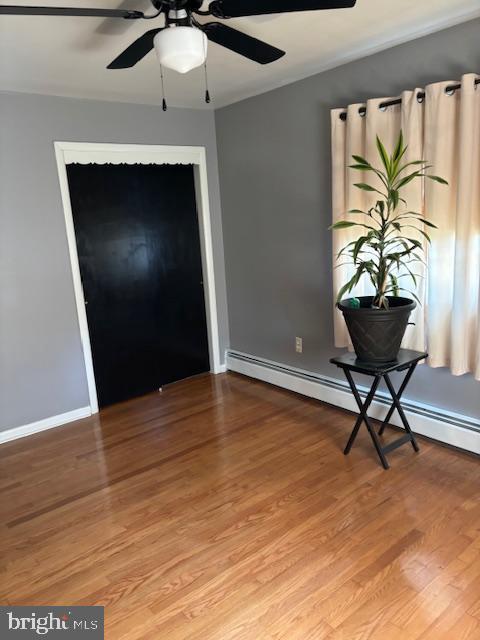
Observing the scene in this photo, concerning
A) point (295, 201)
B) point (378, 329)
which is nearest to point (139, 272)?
point (295, 201)

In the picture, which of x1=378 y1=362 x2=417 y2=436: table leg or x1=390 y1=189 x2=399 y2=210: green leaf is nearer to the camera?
x1=390 y1=189 x2=399 y2=210: green leaf

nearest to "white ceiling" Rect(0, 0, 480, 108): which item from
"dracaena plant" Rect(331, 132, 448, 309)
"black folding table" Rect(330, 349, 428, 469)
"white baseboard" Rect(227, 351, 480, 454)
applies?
"dracaena plant" Rect(331, 132, 448, 309)

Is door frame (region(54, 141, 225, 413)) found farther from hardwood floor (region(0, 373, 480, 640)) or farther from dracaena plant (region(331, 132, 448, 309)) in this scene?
dracaena plant (region(331, 132, 448, 309))

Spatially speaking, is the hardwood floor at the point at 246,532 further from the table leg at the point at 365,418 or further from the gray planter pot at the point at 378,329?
the gray planter pot at the point at 378,329

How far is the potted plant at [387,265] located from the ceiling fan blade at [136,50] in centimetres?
119

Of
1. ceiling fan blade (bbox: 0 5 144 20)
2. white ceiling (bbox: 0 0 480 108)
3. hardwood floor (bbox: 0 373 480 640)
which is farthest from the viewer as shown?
white ceiling (bbox: 0 0 480 108)

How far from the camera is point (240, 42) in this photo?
1.96 m

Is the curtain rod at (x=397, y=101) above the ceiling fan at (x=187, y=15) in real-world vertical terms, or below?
below

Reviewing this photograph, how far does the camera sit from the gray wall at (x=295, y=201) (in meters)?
2.76

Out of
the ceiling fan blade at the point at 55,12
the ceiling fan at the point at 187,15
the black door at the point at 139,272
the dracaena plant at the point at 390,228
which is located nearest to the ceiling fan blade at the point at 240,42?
the ceiling fan at the point at 187,15

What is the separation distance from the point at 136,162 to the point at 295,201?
127 centimetres

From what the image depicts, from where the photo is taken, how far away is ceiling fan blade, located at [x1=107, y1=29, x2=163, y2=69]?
1878 mm

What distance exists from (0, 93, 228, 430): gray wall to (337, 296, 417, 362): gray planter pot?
207 cm

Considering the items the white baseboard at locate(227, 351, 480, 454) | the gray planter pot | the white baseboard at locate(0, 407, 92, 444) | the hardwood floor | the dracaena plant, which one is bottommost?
the hardwood floor
